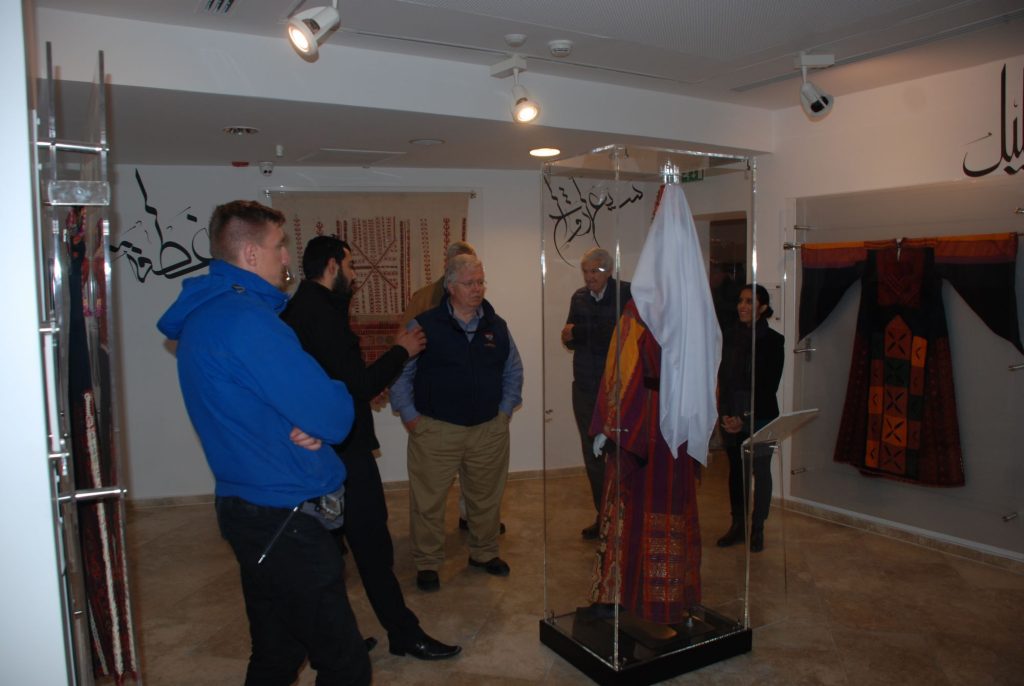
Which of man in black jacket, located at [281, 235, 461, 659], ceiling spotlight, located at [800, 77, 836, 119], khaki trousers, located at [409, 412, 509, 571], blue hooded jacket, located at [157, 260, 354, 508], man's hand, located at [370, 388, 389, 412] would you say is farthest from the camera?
man's hand, located at [370, 388, 389, 412]

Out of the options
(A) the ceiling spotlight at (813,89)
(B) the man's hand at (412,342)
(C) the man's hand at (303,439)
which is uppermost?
(A) the ceiling spotlight at (813,89)

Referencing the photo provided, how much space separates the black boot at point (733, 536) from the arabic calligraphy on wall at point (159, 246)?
3.57 m

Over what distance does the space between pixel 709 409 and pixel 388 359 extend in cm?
109

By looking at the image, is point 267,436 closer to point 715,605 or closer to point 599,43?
point 715,605

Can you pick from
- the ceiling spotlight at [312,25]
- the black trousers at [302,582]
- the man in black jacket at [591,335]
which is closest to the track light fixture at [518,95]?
the ceiling spotlight at [312,25]

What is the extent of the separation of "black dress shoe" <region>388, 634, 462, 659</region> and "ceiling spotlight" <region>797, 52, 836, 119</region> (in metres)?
2.92

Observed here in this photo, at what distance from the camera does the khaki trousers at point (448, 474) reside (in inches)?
133

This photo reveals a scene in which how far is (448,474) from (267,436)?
1.79 meters

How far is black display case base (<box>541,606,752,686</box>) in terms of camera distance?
2570 mm

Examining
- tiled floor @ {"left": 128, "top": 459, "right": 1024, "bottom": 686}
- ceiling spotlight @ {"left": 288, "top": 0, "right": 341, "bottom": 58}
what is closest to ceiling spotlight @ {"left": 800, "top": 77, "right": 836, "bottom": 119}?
tiled floor @ {"left": 128, "top": 459, "right": 1024, "bottom": 686}

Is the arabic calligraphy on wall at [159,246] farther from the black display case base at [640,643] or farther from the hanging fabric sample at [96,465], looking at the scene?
the hanging fabric sample at [96,465]

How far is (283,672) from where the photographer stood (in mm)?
1896

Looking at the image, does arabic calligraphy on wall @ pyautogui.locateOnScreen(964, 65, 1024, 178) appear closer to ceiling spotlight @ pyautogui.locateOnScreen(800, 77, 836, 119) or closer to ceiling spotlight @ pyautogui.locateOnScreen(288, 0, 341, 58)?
ceiling spotlight @ pyautogui.locateOnScreen(800, 77, 836, 119)

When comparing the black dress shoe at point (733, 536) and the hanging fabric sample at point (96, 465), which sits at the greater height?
the hanging fabric sample at point (96, 465)
